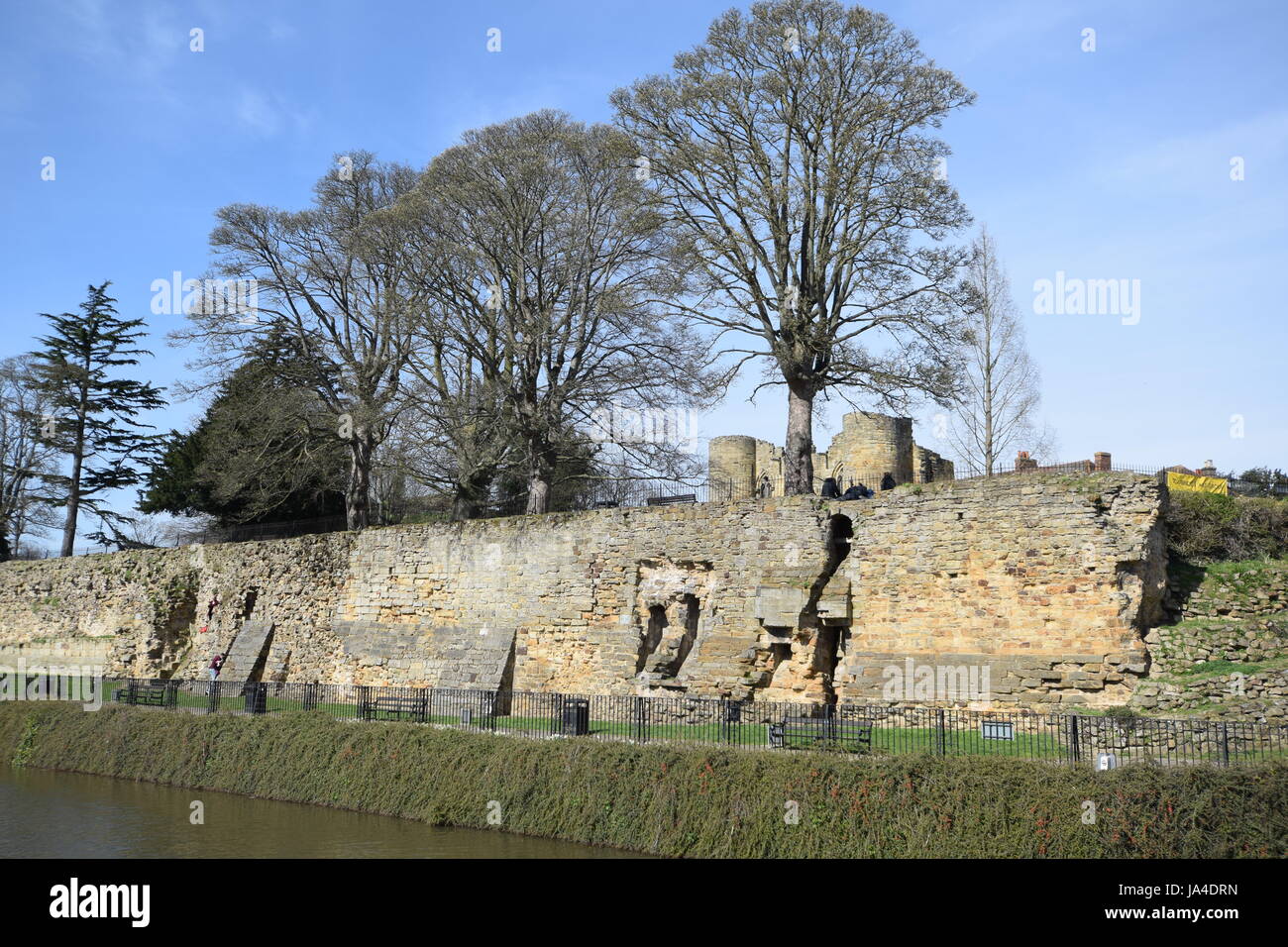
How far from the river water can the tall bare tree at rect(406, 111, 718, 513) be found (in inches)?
400

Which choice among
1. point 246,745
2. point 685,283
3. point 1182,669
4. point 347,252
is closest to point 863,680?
point 1182,669

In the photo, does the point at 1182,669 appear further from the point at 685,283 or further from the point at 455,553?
the point at 455,553

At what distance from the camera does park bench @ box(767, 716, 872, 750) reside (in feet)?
45.5

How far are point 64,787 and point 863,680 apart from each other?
52.9ft

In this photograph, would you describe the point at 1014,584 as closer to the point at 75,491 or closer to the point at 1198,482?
the point at 1198,482

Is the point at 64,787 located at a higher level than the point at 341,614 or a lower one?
lower

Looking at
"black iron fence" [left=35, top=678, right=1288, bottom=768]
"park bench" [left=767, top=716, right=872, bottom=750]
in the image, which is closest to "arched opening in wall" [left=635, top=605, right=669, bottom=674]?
"black iron fence" [left=35, top=678, right=1288, bottom=768]

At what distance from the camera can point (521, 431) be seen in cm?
2562

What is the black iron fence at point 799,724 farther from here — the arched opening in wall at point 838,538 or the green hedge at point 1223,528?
the green hedge at point 1223,528

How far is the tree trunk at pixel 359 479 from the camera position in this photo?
100 feet

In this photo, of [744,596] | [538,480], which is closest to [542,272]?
[538,480]

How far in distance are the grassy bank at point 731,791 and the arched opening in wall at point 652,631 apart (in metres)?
4.40

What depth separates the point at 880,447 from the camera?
101 ft

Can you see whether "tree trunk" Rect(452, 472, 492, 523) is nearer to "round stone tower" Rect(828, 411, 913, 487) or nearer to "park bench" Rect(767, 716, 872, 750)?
"round stone tower" Rect(828, 411, 913, 487)
